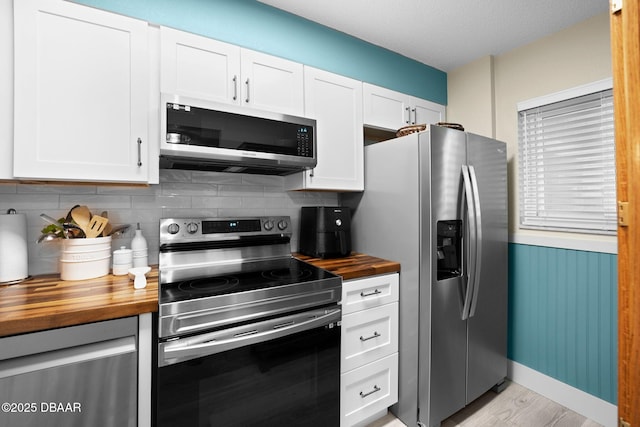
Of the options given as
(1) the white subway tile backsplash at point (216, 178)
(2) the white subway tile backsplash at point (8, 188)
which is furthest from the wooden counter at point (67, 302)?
(1) the white subway tile backsplash at point (216, 178)

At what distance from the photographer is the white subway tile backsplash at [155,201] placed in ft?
4.65

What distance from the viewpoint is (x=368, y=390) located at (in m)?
1.68

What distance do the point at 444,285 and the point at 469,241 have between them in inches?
12.9

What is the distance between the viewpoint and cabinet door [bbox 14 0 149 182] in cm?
118

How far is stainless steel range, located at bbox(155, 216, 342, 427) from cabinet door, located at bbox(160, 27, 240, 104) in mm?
713

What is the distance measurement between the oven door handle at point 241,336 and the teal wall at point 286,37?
1579 millimetres

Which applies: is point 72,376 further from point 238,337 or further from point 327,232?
point 327,232

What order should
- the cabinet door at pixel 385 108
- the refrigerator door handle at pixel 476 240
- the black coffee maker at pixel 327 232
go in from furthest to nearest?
the cabinet door at pixel 385 108
the black coffee maker at pixel 327 232
the refrigerator door handle at pixel 476 240

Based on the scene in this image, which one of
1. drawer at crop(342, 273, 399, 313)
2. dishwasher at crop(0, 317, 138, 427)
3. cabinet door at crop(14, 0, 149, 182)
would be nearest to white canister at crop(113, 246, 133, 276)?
cabinet door at crop(14, 0, 149, 182)

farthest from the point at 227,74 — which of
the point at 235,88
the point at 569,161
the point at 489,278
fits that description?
the point at 569,161

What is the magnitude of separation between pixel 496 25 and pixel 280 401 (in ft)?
8.76

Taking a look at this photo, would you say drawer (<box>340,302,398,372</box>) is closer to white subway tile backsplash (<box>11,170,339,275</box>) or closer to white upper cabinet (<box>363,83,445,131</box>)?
white subway tile backsplash (<box>11,170,339,275</box>)

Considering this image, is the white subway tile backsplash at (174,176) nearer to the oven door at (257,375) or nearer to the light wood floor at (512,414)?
the oven door at (257,375)

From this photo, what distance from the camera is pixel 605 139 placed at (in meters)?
1.80
